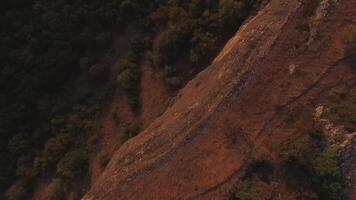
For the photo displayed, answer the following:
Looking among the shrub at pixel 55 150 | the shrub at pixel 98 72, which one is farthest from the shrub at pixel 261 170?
the shrub at pixel 55 150

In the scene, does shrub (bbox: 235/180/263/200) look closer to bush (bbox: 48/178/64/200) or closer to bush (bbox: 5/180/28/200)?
bush (bbox: 48/178/64/200)

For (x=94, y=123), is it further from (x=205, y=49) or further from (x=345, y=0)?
(x=345, y=0)

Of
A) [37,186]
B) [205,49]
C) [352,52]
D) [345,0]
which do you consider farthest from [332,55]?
[37,186]

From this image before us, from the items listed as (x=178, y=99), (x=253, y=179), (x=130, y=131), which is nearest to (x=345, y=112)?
(x=253, y=179)

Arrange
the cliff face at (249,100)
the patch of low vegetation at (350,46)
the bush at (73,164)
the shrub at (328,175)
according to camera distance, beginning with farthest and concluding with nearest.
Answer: the bush at (73,164) → the cliff face at (249,100) → the patch of low vegetation at (350,46) → the shrub at (328,175)

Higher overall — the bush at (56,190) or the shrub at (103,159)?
the shrub at (103,159)

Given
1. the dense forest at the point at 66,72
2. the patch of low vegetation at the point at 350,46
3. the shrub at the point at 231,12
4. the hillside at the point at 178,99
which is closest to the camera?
the hillside at the point at 178,99

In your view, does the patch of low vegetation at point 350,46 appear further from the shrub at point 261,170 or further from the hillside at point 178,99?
the shrub at point 261,170

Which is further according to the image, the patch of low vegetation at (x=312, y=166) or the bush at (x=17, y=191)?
the bush at (x=17, y=191)

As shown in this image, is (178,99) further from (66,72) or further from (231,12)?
(66,72)
